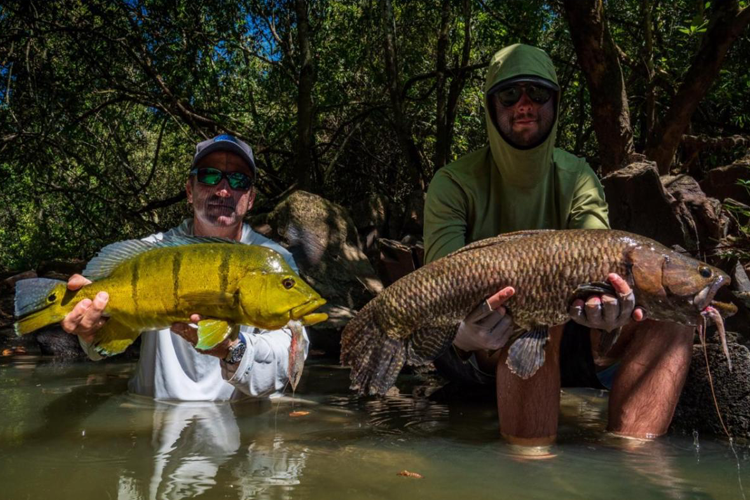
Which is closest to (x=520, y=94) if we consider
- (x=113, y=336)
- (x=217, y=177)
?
(x=217, y=177)

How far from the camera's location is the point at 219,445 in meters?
3.23

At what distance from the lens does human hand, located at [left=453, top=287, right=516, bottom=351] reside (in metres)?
3.06

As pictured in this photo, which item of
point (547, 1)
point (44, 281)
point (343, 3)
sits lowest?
point (44, 281)

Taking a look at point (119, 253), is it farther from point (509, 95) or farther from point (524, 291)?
point (509, 95)

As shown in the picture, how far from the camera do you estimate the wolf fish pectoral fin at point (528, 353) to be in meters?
3.05

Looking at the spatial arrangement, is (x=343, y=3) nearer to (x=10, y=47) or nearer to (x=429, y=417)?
(x=10, y=47)

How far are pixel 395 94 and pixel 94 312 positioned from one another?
7544 millimetres

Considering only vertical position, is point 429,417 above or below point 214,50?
below

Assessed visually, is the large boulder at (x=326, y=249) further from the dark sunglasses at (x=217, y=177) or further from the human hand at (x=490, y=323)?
the human hand at (x=490, y=323)

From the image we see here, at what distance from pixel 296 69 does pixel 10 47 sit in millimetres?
4658

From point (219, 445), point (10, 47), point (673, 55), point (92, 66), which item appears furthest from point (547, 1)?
point (219, 445)

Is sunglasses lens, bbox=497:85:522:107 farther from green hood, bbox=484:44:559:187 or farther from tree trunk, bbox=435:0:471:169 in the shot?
tree trunk, bbox=435:0:471:169

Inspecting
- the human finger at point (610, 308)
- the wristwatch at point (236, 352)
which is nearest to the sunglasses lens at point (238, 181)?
the wristwatch at point (236, 352)

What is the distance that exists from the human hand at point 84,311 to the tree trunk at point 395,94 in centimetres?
735
